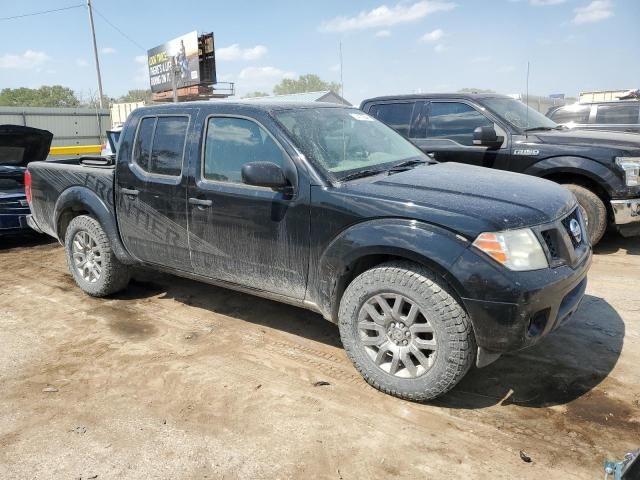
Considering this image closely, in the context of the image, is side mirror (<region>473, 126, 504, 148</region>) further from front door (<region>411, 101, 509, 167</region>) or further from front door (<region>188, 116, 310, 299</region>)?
front door (<region>188, 116, 310, 299</region>)

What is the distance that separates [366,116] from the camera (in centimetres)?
443

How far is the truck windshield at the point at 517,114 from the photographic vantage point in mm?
6602

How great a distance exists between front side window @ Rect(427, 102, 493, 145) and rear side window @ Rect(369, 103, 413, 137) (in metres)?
0.32

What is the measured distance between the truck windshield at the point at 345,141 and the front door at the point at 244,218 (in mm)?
200

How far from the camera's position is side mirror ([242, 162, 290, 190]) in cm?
335

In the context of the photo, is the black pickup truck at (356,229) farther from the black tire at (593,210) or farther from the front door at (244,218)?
the black tire at (593,210)

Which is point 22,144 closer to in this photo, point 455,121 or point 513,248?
point 455,121

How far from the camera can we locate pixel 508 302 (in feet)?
9.02

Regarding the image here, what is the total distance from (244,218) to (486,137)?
3656 millimetres

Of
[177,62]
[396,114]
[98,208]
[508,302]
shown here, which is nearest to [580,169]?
[396,114]

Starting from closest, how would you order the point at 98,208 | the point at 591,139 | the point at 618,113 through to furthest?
the point at 98,208 → the point at 591,139 → the point at 618,113

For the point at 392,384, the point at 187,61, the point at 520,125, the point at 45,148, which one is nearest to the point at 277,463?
the point at 392,384

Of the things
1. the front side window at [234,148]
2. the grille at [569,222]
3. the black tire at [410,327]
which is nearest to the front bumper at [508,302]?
the black tire at [410,327]

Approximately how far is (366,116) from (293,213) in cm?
140
